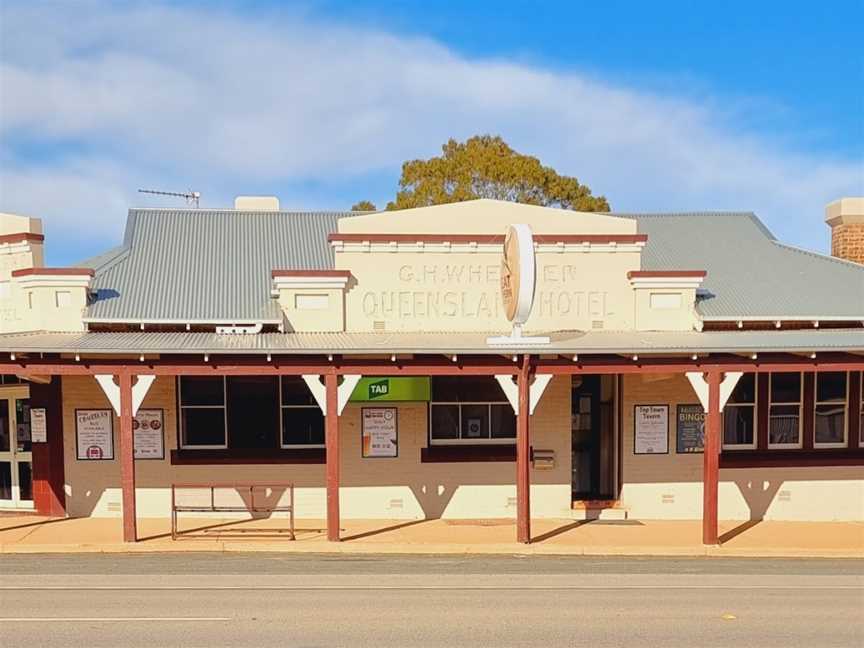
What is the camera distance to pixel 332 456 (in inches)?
466

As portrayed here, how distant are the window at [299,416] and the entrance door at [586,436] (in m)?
5.42

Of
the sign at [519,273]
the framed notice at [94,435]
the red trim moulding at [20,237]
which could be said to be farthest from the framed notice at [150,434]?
the sign at [519,273]

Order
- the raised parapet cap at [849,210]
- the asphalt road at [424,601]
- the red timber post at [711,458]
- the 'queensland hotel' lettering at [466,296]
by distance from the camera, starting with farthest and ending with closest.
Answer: the raised parapet cap at [849,210] < the 'queensland hotel' lettering at [466,296] < the red timber post at [711,458] < the asphalt road at [424,601]

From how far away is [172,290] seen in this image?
47.9 ft

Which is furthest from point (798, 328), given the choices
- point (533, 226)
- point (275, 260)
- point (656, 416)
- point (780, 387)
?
point (275, 260)

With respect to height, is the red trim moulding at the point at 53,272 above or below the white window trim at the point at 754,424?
above

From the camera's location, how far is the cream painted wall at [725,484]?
14055 mm

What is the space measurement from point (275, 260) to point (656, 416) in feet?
29.5

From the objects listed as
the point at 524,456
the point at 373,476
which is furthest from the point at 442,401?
the point at 524,456

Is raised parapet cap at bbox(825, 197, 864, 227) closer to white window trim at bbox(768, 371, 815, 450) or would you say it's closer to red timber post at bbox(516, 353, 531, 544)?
white window trim at bbox(768, 371, 815, 450)

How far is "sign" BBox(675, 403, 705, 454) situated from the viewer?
14086 millimetres

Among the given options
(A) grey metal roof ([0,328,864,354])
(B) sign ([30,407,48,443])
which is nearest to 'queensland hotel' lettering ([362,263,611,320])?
(A) grey metal roof ([0,328,864,354])

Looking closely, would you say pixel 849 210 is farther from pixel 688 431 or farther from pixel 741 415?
pixel 688 431

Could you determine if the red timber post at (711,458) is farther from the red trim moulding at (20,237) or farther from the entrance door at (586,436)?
the red trim moulding at (20,237)
